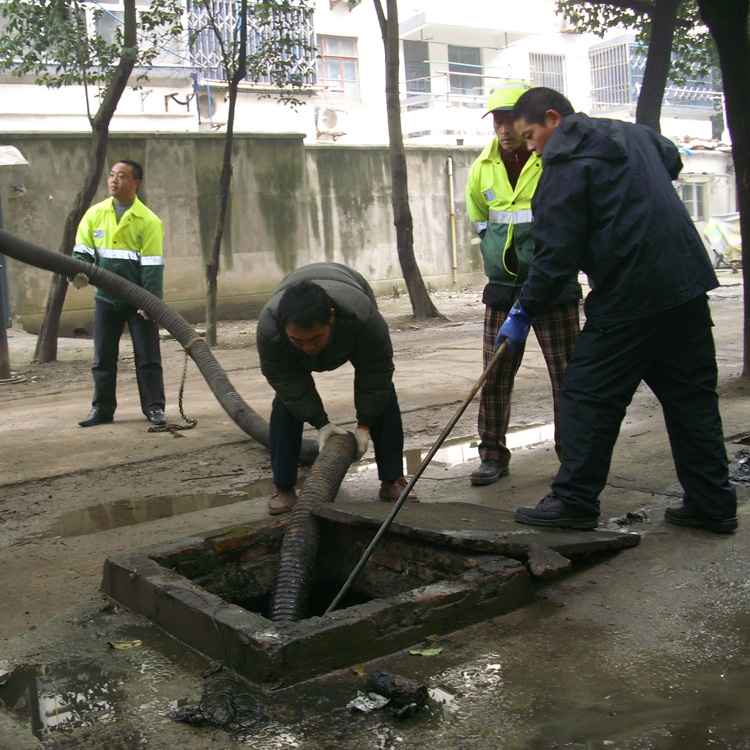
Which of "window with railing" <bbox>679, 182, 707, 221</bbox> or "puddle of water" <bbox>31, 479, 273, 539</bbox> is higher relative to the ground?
"window with railing" <bbox>679, 182, 707, 221</bbox>

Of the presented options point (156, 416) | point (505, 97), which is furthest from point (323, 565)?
point (156, 416)

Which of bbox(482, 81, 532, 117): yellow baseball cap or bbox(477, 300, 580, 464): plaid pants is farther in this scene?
bbox(477, 300, 580, 464): plaid pants

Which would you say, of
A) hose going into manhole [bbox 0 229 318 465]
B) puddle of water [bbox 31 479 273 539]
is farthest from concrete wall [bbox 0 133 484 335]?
puddle of water [bbox 31 479 273 539]

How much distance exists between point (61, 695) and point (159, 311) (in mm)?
3590

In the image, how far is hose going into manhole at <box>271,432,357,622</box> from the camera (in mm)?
3139

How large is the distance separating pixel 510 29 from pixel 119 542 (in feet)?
87.1

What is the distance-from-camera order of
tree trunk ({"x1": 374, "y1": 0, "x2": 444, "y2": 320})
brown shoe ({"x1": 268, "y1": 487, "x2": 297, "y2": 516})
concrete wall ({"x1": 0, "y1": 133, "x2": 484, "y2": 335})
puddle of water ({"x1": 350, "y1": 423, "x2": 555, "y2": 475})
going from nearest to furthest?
brown shoe ({"x1": 268, "y1": 487, "x2": 297, "y2": 516}) < puddle of water ({"x1": 350, "y1": 423, "x2": 555, "y2": 475}) < tree trunk ({"x1": 374, "y1": 0, "x2": 444, "y2": 320}) < concrete wall ({"x1": 0, "y1": 133, "x2": 484, "y2": 335})

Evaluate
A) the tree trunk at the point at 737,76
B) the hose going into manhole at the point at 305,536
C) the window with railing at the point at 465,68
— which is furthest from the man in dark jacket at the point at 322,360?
the window with railing at the point at 465,68

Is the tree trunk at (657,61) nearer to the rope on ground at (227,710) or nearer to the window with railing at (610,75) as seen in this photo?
the rope on ground at (227,710)

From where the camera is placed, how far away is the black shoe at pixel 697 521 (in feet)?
11.4

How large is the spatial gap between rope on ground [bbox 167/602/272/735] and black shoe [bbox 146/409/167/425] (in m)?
3.82

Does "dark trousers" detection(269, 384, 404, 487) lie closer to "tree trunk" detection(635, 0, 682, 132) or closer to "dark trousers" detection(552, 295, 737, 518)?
"dark trousers" detection(552, 295, 737, 518)

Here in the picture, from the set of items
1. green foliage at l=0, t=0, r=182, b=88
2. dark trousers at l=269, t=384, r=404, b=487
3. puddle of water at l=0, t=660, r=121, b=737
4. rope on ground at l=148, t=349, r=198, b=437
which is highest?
green foliage at l=0, t=0, r=182, b=88

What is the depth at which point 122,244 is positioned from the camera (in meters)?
6.20
